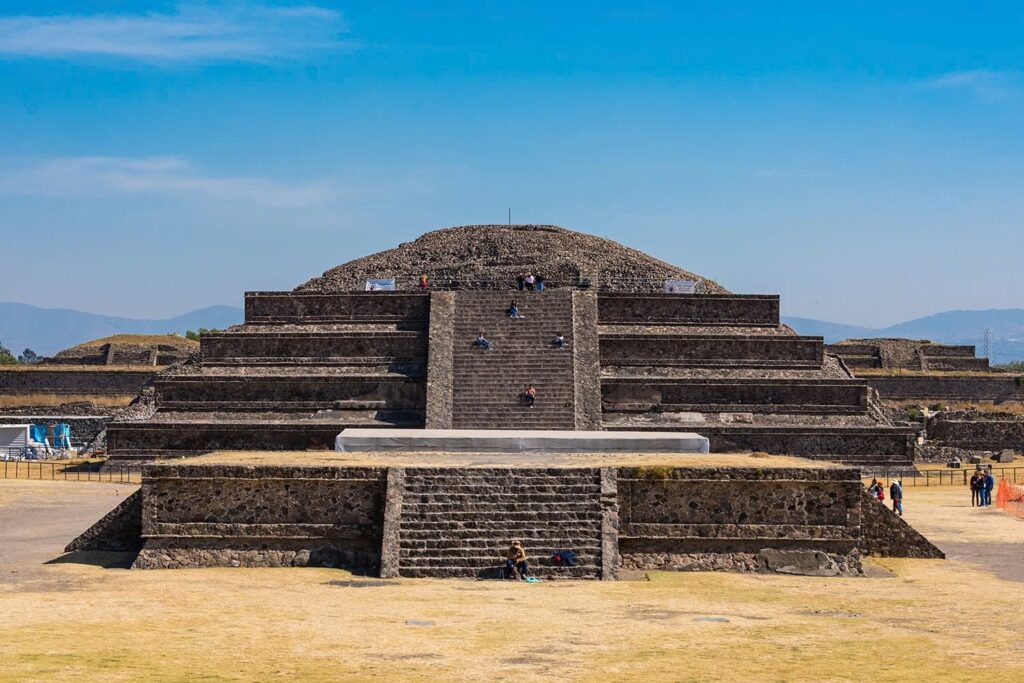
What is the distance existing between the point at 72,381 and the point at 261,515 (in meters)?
43.9

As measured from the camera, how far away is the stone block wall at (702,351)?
128 feet

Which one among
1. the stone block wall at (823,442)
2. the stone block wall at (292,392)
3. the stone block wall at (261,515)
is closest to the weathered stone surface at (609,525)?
the stone block wall at (261,515)

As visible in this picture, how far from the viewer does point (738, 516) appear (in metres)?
21.4

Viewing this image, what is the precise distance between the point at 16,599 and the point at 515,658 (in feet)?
22.6

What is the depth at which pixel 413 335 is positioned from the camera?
39.3 meters

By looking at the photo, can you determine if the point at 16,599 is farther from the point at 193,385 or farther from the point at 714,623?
the point at 193,385

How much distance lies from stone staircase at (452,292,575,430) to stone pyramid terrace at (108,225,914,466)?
5 cm

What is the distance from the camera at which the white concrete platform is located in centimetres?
2642

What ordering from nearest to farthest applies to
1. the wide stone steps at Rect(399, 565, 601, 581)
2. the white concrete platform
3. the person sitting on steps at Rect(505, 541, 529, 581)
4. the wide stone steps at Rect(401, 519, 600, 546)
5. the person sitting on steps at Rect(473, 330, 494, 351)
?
the person sitting on steps at Rect(505, 541, 529, 581), the wide stone steps at Rect(399, 565, 601, 581), the wide stone steps at Rect(401, 519, 600, 546), the white concrete platform, the person sitting on steps at Rect(473, 330, 494, 351)

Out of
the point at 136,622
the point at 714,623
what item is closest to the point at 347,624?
the point at 136,622

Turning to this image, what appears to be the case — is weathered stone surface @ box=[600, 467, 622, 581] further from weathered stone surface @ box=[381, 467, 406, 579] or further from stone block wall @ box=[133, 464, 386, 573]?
stone block wall @ box=[133, 464, 386, 573]

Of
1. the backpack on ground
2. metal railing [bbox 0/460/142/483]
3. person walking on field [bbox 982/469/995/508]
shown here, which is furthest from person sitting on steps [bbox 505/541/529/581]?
metal railing [bbox 0/460/142/483]

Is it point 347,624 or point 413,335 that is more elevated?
point 413,335

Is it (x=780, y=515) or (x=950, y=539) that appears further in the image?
(x=950, y=539)
